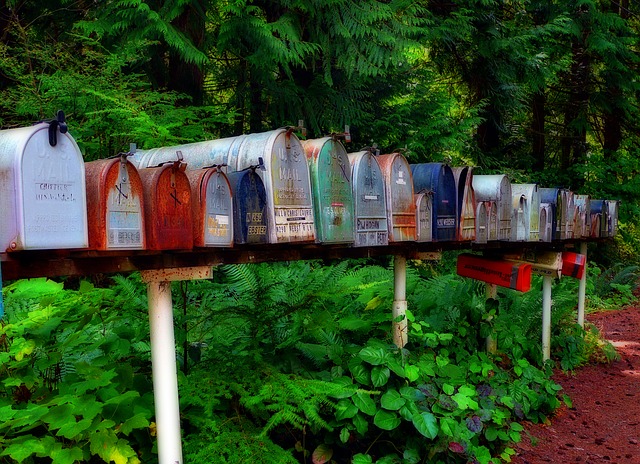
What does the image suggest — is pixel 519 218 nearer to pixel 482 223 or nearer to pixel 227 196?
pixel 482 223

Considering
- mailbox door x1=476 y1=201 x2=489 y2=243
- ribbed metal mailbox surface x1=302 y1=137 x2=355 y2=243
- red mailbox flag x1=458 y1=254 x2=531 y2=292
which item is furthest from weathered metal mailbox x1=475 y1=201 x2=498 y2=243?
ribbed metal mailbox surface x1=302 y1=137 x2=355 y2=243

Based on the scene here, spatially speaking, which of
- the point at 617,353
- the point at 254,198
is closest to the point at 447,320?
the point at 254,198

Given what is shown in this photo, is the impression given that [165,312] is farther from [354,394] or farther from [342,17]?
[342,17]

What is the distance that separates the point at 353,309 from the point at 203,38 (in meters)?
2.86

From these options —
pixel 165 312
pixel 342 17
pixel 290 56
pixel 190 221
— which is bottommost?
pixel 165 312

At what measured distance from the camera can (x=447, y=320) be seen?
412 cm

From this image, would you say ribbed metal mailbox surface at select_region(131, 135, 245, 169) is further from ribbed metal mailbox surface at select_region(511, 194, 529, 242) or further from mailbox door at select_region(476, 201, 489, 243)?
ribbed metal mailbox surface at select_region(511, 194, 529, 242)

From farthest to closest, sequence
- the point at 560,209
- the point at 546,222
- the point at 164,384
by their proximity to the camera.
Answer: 1. the point at 560,209
2. the point at 546,222
3. the point at 164,384

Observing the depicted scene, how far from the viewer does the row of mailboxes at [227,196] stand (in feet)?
5.03

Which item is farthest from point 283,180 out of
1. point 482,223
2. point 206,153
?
point 482,223

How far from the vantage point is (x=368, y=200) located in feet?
8.59

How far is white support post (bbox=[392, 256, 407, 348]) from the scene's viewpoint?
334 cm

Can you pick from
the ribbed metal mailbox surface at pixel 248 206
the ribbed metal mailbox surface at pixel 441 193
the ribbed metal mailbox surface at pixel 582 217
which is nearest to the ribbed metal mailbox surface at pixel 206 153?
the ribbed metal mailbox surface at pixel 248 206

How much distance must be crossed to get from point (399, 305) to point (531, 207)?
1403mm
